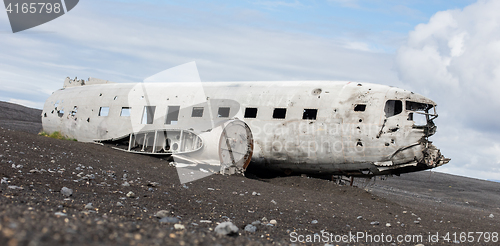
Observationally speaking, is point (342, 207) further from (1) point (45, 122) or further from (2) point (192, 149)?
(1) point (45, 122)

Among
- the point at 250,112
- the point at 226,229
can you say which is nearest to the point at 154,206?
the point at 226,229

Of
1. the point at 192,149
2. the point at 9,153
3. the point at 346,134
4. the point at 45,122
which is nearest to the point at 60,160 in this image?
the point at 9,153

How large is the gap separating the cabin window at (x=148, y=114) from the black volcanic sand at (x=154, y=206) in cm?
294

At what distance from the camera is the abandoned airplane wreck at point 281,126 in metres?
12.5

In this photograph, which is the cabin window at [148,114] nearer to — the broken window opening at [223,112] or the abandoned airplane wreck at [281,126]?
the abandoned airplane wreck at [281,126]

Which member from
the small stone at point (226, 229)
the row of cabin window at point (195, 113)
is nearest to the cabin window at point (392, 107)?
the row of cabin window at point (195, 113)

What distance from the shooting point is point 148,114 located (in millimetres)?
16719

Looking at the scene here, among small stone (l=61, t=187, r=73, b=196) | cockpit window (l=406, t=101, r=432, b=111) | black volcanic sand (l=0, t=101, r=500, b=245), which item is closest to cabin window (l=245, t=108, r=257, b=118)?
black volcanic sand (l=0, t=101, r=500, b=245)

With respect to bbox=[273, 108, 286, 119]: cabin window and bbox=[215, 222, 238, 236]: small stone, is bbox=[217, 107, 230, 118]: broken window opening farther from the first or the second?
bbox=[215, 222, 238, 236]: small stone

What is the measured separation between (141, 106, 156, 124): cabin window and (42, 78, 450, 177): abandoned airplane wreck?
0.05 m

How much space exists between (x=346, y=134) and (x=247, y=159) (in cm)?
391

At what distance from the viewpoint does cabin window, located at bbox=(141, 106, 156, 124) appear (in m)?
16.6

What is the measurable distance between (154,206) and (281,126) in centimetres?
786

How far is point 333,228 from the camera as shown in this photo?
7660 mm
